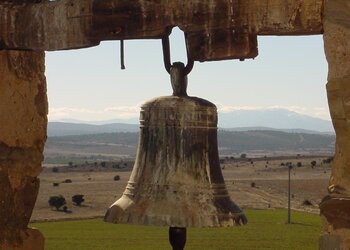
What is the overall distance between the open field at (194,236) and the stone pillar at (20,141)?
23.3 meters

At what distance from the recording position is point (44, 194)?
1948 inches

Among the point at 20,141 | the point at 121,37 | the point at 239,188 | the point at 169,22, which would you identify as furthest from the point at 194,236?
the point at 169,22

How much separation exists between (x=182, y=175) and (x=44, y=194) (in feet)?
151

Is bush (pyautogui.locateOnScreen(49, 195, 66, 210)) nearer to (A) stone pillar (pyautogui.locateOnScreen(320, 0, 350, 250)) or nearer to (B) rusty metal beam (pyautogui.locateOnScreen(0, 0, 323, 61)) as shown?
(B) rusty metal beam (pyautogui.locateOnScreen(0, 0, 323, 61))

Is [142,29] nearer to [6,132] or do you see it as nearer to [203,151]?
[203,151]

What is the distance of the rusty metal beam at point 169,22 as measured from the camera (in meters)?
4.42

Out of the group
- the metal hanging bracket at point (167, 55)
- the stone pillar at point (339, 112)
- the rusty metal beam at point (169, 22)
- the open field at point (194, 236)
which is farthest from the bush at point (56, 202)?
the stone pillar at point (339, 112)

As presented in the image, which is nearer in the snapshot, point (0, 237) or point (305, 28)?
point (305, 28)

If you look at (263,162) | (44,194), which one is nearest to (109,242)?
(44,194)

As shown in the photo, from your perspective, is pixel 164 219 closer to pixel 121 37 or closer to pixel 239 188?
pixel 121 37

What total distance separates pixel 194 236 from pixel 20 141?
29.1 meters

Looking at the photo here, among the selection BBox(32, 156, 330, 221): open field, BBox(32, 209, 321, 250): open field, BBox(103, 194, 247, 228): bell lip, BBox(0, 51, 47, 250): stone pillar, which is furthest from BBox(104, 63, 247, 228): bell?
BBox(32, 156, 330, 221): open field

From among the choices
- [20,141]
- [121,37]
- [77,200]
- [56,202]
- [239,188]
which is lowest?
[239,188]

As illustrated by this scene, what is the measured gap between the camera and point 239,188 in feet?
184
